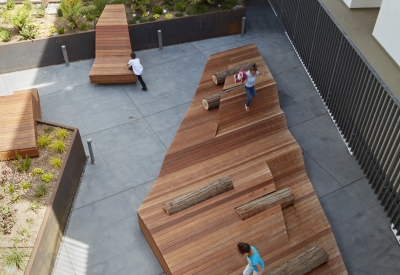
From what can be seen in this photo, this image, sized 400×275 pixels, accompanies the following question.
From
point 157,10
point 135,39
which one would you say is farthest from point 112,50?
point 157,10

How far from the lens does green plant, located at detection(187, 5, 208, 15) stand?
17.6 metres

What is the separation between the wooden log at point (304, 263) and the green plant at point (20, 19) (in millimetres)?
13018

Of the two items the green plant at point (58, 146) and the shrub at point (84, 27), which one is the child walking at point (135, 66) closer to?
the shrub at point (84, 27)

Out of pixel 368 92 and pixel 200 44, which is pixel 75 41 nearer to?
pixel 200 44

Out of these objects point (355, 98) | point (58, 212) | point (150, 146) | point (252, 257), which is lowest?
point (150, 146)

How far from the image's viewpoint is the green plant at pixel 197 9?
57.7 ft

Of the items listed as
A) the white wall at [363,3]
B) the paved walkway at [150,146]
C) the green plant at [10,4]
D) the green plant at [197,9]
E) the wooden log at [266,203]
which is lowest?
the paved walkway at [150,146]

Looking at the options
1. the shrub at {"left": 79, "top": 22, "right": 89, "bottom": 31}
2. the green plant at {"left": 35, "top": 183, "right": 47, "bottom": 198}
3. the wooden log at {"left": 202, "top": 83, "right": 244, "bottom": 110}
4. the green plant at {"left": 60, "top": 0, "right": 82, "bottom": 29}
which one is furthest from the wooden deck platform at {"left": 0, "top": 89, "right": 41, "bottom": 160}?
the wooden log at {"left": 202, "top": 83, "right": 244, "bottom": 110}

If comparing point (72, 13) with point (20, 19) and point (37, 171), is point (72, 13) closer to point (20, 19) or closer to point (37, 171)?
point (20, 19)

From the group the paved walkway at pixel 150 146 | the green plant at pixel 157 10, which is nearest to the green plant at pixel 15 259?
the paved walkway at pixel 150 146

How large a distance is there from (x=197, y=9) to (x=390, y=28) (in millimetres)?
7848

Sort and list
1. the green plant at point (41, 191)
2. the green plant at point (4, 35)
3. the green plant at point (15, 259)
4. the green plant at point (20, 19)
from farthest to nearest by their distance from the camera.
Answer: the green plant at point (20, 19)
the green plant at point (4, 35)
the green plant at point (41, 191)
the green plant at point (15, 259)

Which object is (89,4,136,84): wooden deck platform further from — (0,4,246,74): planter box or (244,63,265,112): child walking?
(244,63,265,112): child walking

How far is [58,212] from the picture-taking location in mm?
10516
